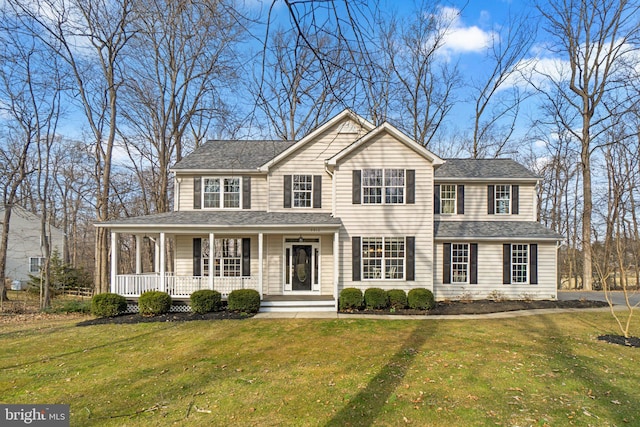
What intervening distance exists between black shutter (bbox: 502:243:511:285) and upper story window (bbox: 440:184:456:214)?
2659 millimetres

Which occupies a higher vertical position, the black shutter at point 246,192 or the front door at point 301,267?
the black shutter at point 246,192

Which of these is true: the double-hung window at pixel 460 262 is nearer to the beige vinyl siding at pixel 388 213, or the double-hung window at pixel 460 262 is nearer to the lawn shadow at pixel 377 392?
the beige vinyl siding at pixel 388 213

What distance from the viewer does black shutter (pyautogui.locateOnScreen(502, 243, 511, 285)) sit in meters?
14.2

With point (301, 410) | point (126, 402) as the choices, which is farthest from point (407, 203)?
point (126, 402)

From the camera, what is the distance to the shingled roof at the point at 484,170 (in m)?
15.4

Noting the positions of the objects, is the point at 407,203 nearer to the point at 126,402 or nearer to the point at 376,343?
the point at 376,343

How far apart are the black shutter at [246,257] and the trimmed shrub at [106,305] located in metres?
4.52

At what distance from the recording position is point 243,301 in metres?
11.9

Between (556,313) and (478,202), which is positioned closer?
(556,313)

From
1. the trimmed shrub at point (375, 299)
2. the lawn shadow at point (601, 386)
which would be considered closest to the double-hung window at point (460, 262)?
the trimmed shrub at point (375, 299)

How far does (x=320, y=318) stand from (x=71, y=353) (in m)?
6.75

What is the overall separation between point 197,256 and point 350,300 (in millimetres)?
6610

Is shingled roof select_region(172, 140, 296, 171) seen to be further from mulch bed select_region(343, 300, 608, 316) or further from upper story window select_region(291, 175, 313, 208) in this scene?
mulch bed select_region(343, 300, 608, 316)

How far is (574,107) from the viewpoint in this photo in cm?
2247
